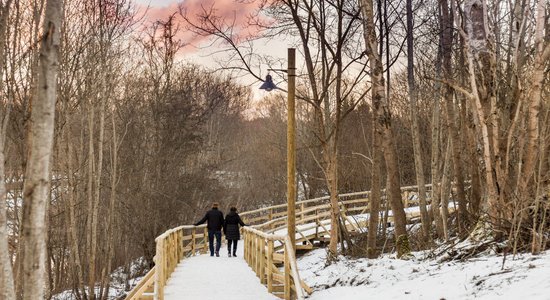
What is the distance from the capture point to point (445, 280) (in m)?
6.64

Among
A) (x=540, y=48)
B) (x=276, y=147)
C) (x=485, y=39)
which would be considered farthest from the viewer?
(x=276, y=147)

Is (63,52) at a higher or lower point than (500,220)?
higher

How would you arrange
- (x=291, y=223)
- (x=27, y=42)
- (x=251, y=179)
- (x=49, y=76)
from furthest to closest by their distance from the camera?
(x=251, y=179), (x=27, y=42), (x=291, y=223), (x=49, y=76)

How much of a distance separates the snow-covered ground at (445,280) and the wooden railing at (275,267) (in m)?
0.60

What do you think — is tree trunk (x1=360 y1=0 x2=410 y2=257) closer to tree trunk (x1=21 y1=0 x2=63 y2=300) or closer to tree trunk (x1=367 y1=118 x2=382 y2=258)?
tree trunk (x1=367 y1=118 x2=382 y2=258)

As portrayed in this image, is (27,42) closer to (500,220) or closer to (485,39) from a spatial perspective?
(485,39)

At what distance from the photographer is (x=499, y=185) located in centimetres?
→ 716

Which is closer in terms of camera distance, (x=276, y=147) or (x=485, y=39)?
(x=485, y=39)

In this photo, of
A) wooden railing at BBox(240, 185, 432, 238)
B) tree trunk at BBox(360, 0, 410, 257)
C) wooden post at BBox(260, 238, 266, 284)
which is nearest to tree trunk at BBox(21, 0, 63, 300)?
wooden post at BBox(260, 238, 266, 284)

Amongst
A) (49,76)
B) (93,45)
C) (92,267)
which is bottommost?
(92,267)

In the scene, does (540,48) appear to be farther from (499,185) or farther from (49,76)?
(49,76)

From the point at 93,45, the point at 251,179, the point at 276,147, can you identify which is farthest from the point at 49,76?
the point at 251,179

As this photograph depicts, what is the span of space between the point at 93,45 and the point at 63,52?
1.55 meters

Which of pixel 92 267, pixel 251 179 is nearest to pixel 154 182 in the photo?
pixel 92 267
